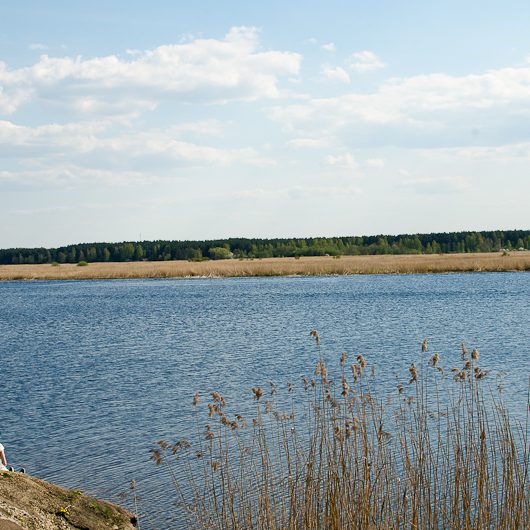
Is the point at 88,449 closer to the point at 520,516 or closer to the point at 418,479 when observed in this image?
the point at 418,479

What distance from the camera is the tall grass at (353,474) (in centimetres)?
681

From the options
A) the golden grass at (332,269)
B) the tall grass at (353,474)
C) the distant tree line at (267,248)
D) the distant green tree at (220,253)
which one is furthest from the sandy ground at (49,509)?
the distant green tree at (220,253)

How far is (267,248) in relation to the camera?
430ft

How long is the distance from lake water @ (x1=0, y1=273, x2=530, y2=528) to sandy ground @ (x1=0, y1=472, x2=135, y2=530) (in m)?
0.86

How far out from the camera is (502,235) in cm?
14425

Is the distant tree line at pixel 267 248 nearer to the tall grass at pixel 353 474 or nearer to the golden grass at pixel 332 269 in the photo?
the golden grass at pixel 332 269

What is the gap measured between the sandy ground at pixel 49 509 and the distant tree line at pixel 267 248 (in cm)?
11057

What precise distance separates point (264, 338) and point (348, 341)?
3.06m

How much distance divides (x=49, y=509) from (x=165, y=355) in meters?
14.7

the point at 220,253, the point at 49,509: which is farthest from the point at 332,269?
the point at 49,509

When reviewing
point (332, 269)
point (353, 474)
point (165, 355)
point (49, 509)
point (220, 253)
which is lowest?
point (165, 355)

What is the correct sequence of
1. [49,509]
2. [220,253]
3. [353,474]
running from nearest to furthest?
[49,509], [353,474], [220,253]

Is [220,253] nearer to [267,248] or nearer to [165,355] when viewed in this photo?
[267,248]

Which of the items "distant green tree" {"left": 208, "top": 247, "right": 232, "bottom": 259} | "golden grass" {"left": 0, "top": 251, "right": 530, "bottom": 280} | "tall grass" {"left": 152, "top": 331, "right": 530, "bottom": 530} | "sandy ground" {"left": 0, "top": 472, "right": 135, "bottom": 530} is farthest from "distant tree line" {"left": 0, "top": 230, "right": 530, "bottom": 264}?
"sandy ground" {"left": 0, "top": 472, "right": 135, "bottom": 530}
